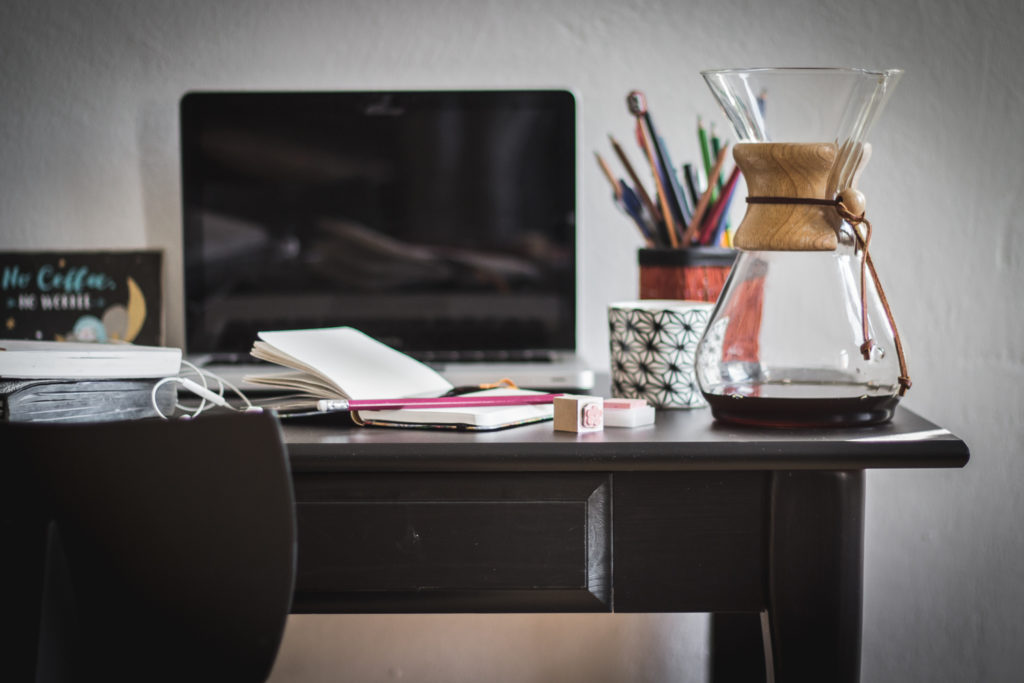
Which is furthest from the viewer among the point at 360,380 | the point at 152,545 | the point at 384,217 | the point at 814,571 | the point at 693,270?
the point at 384,217

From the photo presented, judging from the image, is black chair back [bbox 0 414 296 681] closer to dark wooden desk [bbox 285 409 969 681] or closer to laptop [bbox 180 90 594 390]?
dark wooden desk [bbox 285 409 969 681]

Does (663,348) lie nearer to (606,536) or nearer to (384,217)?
(606,536)

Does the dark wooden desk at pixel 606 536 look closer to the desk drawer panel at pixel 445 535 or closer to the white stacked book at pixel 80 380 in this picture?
the desk drawer panel at pixel 445 535

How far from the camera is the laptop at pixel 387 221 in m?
1.18

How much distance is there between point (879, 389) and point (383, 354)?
1.58ft

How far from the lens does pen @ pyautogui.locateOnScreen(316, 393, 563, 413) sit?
0.83 metres

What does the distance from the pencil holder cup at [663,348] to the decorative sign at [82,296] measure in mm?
645

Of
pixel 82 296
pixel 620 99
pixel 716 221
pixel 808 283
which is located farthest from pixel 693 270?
pixel 82 296

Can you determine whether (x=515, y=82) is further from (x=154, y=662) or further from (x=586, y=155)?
(x=154, y=662)

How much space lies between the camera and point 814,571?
762 millimetres

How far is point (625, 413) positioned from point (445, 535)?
0.19m

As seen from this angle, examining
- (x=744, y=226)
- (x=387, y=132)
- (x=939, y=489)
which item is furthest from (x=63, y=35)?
(x=939, y=489)

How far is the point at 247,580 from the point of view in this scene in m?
0.61

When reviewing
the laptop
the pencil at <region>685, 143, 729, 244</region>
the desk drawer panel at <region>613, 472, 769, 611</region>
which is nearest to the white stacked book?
the laptop
